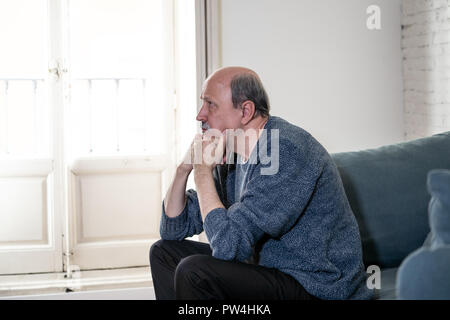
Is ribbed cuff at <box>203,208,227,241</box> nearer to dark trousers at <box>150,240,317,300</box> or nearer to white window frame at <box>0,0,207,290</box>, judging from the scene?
dark trousers at <box>150,240,317,300</box>

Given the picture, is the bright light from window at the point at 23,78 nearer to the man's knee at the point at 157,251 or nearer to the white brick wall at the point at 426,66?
the white brick wall at the point at 426,66

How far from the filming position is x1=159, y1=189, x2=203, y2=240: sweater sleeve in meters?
2.13

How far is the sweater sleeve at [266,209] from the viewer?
176 cm

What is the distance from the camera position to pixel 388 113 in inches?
153

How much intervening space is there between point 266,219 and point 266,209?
29mm

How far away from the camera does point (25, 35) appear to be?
13.8ft

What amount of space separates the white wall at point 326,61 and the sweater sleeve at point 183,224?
1.61 meters

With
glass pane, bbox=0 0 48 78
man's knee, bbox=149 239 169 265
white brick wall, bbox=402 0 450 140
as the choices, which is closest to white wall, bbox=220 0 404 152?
white brick wall, bbox=402 0 450 140

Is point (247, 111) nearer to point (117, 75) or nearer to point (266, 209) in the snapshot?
point (266, 209)

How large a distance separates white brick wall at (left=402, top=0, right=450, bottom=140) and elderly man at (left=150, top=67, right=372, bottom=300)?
184 cm

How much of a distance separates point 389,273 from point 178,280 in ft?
2.44

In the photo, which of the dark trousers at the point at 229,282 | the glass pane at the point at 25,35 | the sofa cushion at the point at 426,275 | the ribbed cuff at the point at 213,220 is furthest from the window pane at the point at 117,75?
the sofa cushion at the point at 426,275

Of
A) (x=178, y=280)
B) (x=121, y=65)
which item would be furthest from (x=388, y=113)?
(x=178, y=280)
